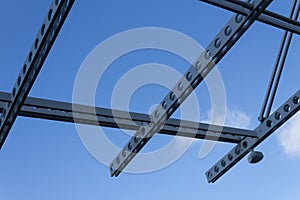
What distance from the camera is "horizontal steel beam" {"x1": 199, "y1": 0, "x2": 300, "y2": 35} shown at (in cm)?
265

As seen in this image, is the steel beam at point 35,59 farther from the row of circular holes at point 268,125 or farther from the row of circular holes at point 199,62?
the row of circular holes at point 268,125

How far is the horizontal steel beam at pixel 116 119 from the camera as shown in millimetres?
3186

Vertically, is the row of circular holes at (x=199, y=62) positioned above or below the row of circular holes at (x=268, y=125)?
above

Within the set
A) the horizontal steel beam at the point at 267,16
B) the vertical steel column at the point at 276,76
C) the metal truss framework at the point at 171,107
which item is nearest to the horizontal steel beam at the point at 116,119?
the metal truss framework at the point at 171,107

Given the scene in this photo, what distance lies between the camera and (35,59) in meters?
2.60

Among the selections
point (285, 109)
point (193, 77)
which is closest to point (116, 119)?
point (193, 77)

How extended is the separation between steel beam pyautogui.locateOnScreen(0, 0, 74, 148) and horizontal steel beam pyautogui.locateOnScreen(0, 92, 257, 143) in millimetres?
124

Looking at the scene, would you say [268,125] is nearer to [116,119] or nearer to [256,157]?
[256,157]

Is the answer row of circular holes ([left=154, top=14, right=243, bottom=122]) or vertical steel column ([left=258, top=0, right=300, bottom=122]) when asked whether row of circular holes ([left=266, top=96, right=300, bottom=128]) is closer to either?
vertical steel column ([left=258, top=0, right=300, bottom=122])

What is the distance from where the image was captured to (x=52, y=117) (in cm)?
326

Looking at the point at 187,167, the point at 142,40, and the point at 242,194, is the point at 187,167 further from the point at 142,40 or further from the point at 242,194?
the point at 142,40

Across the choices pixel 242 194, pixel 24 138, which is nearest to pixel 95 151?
pixel 24 138

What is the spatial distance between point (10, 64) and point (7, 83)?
16 centimetres

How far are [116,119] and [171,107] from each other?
0.42 m
